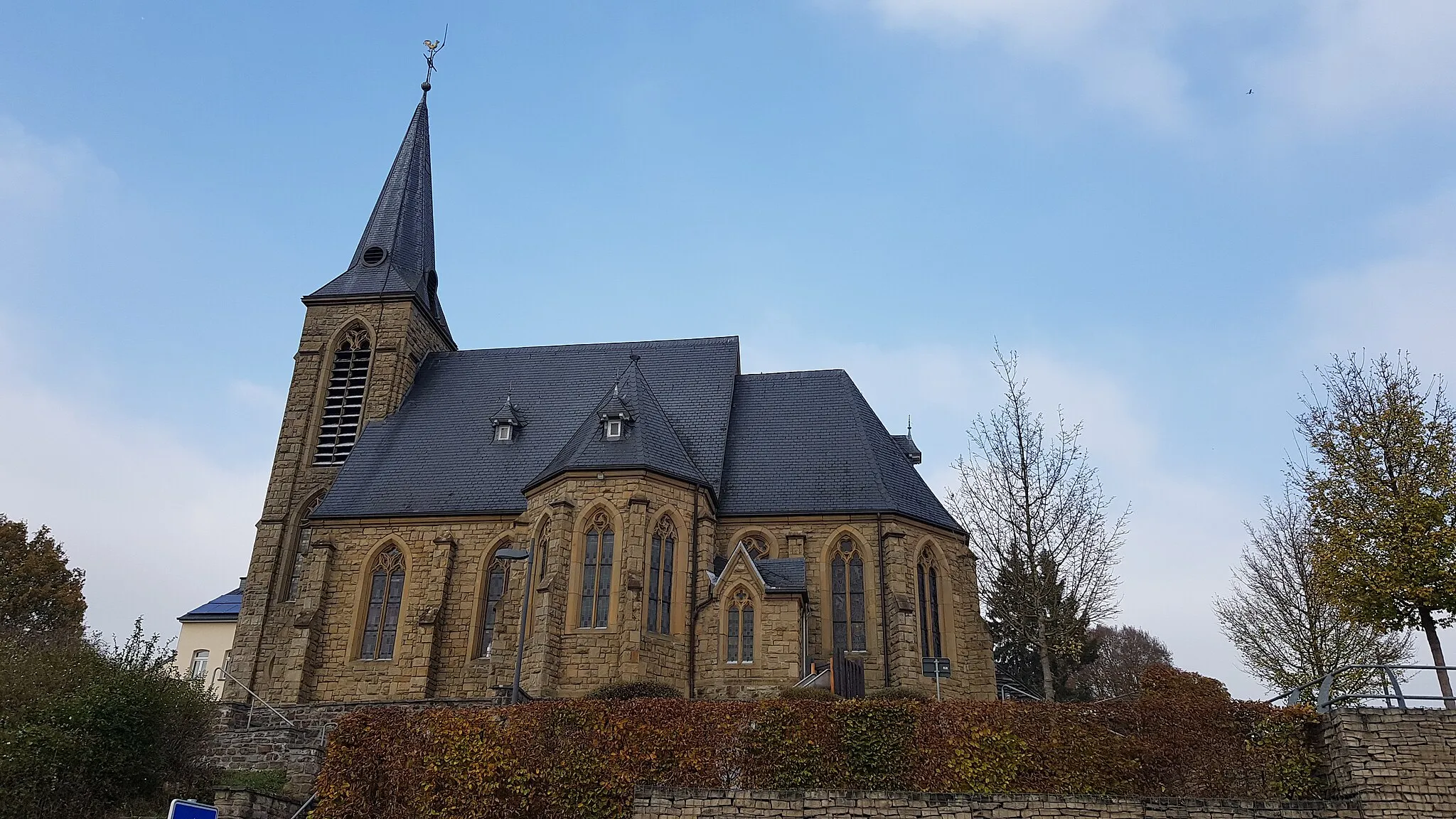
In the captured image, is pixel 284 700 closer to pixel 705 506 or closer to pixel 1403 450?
pixel 705 506

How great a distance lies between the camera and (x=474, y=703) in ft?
68.7

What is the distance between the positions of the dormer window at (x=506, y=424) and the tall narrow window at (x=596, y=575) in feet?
22.4

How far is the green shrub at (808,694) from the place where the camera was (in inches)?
719

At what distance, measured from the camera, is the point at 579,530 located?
24.8m

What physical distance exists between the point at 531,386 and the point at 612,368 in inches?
104

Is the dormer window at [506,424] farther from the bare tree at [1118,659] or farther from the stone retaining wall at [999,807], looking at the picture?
the bare tree at [1118,659]

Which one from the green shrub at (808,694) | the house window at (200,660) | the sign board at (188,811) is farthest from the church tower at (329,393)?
the house window at (200,660)

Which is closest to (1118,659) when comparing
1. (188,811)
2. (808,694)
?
(808,694)

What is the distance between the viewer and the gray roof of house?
2734 centimetres

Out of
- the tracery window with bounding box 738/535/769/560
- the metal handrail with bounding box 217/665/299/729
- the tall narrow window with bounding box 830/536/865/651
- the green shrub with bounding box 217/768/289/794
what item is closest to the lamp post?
the green shrub with bounding box 217/768/289/794

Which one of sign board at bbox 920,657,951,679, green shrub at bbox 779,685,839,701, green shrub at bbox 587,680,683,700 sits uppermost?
sign board at bbox 920,657,951,679

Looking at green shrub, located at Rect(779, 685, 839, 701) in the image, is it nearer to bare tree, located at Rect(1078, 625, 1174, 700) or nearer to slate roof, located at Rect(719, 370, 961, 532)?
slate roof, located at Rect(719, 370, 961, 532)

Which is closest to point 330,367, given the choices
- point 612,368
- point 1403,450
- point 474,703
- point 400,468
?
point 400,468

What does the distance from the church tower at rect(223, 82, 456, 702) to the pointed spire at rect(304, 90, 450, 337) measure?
5 cm
